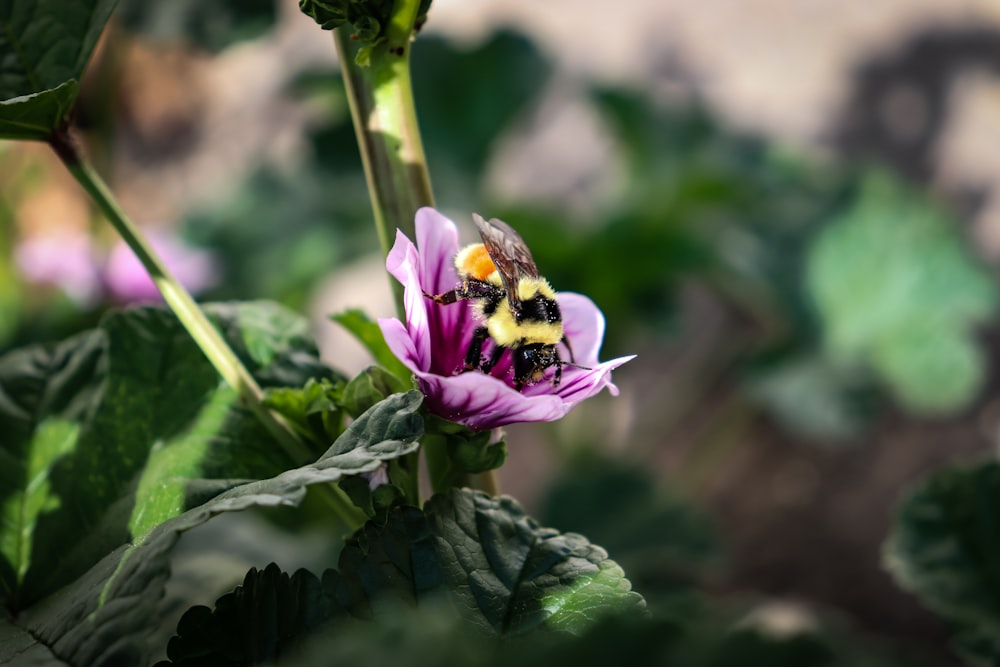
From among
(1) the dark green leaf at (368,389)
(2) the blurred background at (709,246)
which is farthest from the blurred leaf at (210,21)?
(1) the dark green leaf at (368,389)

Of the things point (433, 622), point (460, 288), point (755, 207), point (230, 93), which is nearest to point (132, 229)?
point (460, 288)

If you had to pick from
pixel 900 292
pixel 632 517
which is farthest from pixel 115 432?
pixel 900 292

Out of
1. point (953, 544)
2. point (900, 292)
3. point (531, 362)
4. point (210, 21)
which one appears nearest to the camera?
point (531, 362)

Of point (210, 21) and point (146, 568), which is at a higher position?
point (210, 21)

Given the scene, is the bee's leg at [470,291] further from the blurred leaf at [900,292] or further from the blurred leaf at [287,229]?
the blurred leaf at [900,292]

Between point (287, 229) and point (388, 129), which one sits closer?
point (388, 129)

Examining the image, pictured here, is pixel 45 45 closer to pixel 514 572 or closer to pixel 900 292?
pixel 514 572

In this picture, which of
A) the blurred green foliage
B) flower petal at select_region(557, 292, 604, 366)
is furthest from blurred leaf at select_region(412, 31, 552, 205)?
flower petal at select_region(557, 292, 604, 366)

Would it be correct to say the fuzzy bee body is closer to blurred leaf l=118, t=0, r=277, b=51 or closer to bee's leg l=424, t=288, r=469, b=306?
bee's leg l=424, t=288, r=469, b=306
